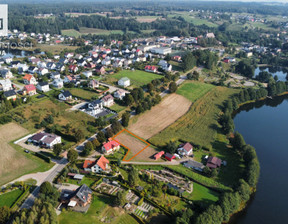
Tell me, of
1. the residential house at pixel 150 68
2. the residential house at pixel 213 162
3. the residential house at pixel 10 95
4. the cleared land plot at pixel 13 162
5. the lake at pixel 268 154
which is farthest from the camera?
the residential house at pixel 150 68

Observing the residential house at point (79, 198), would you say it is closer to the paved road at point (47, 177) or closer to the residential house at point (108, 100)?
the paved road at point (47, 177)

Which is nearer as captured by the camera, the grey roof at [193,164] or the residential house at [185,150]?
the grey roof at [193,164]

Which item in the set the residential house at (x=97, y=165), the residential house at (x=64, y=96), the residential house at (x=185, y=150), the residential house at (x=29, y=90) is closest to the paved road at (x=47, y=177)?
the residential house at (x=97, y=165)

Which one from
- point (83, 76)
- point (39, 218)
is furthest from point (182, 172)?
point (83, 76)

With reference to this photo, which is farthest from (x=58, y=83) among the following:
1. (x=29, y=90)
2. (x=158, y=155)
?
(x=158, y=155)

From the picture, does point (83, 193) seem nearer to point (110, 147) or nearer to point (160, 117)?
point (110, 147)

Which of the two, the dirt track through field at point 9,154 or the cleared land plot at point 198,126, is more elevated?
the dirt track through field at point 9,154

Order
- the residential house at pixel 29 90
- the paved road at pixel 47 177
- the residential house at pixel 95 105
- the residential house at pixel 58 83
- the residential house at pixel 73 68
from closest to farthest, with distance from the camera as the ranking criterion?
the paved road at pixel 47 177 < the residential house at pixel 95 105 < the residential house at pixel 29 90 < the residential house at pixel 58 83 < the residential house at pixel 73 68

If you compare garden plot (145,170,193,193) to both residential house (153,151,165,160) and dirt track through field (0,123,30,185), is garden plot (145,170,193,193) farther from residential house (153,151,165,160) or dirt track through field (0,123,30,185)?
dirt track through field (0,123,30,185)
